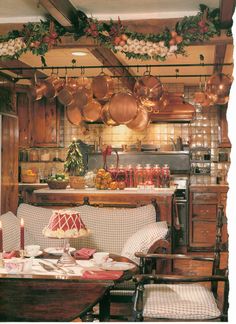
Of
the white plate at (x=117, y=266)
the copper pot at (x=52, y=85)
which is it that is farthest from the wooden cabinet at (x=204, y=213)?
the white plate at (x=117, y=266)

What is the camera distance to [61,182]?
6.86 metres

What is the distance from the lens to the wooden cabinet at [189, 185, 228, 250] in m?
8.50

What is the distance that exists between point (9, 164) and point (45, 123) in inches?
96.9

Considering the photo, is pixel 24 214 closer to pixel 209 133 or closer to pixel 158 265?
pixel 158 265

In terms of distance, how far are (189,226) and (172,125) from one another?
6.93ft

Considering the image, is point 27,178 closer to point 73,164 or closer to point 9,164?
point 9,164

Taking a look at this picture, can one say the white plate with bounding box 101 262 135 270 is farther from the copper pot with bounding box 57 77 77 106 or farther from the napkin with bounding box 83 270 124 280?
the copper pot with bounding box 57 77 77 106

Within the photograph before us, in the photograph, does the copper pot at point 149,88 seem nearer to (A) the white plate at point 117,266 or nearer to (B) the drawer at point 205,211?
(B) the drawer at point 205,211

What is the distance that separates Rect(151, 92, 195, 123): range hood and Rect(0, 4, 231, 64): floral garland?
3989 millimetres

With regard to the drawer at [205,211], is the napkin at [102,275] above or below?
above

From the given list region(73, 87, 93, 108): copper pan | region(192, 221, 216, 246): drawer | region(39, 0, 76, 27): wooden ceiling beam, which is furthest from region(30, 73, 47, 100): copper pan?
region(192, 221, 216, 246): drawer

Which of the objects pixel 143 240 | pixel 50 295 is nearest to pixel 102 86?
pixel 143 240

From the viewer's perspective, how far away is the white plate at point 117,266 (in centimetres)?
352

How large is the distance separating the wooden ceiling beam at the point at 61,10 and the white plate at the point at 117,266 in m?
2.12
